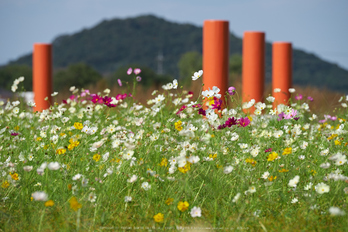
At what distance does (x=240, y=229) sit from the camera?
238 centimetres

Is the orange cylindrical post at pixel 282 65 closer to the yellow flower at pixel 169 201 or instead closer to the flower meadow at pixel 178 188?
the flower meadow at pixel 178 188

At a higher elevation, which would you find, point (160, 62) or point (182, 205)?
point (182, 205)

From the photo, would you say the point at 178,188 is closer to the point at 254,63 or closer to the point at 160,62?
the point at 254,63

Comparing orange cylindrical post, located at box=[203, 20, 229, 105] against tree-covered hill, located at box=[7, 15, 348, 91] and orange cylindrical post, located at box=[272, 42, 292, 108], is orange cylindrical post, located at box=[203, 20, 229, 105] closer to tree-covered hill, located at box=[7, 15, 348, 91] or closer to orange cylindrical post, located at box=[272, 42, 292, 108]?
orange cylindrical post, located at box=[272, 42, 292, 108]

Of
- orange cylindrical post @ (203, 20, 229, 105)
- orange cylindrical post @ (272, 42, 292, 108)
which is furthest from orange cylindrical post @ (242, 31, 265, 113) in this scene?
orange cylindrical post @ (203, 20, 229, 105)

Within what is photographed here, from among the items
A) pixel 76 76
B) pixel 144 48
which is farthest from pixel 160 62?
pixel 76 76

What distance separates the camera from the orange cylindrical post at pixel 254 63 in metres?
7.56

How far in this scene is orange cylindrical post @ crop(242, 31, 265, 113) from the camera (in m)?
7.56

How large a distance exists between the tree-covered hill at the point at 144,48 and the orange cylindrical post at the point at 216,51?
189ft

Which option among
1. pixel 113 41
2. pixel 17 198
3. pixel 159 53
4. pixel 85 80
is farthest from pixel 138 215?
pixel 113 41

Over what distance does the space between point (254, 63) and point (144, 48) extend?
6890 centimetres

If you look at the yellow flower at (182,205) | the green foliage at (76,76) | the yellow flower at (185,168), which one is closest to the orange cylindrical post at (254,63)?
the yellow flower at (185,168)

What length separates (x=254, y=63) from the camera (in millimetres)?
7633

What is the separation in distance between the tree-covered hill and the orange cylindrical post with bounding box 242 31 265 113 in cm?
5619
